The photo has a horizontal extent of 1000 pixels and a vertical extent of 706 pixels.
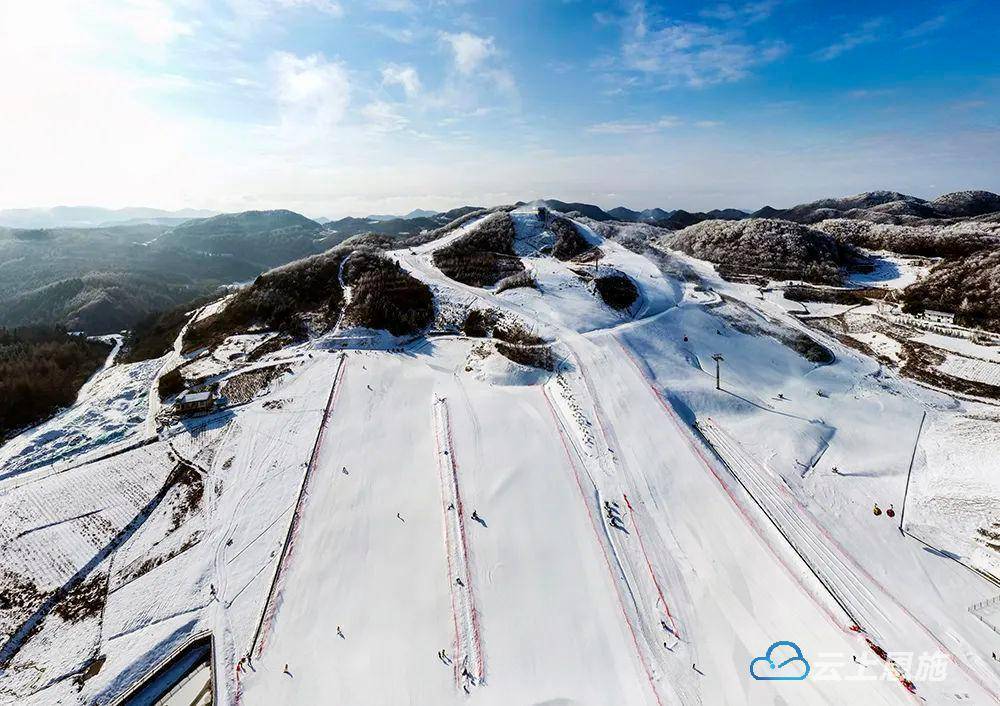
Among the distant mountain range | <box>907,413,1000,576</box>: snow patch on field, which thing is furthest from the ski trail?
the distant mountain range

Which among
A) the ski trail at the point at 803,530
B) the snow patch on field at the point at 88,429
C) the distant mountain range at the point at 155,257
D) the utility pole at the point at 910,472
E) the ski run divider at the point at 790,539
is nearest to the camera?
the ski run divider at the point at 790,539

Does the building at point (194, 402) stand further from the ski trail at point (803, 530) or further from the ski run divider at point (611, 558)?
the ski trail at point (803, 530)

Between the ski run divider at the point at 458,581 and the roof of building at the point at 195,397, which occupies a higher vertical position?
the roof of building at the point at 195,397

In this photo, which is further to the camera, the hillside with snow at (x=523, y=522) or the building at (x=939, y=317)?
the building at (x=939, y=317)

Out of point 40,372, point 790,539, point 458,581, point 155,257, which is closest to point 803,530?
point 790,539
